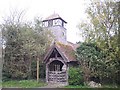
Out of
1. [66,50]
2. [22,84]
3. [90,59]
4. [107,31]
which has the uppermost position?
[107,31]

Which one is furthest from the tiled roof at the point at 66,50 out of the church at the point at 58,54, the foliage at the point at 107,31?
the foliage at the point at 107,31

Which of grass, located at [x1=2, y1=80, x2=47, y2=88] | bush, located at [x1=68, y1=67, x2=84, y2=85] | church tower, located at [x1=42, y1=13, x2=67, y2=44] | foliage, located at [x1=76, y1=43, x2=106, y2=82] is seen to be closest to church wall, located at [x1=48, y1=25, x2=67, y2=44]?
church tower, located at [x1=42, y1=13, x2=67, y2=44]

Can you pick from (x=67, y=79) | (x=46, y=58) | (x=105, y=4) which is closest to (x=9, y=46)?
(x=46, y=58)

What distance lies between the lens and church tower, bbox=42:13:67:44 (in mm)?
2254

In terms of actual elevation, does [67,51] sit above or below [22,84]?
above

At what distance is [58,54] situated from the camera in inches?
93.6

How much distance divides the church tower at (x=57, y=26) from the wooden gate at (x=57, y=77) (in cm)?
35

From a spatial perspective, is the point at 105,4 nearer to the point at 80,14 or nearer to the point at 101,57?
the point at 80,14

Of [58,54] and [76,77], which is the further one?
[58,54]

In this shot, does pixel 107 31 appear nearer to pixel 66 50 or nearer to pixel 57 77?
pixel 66 50

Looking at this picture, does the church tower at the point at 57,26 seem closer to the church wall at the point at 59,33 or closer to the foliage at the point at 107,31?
the church wall at the point at 59,33

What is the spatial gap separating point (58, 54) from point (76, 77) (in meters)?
0.33

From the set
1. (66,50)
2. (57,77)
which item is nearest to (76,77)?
(57,77)

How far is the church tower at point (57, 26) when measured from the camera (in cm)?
225
